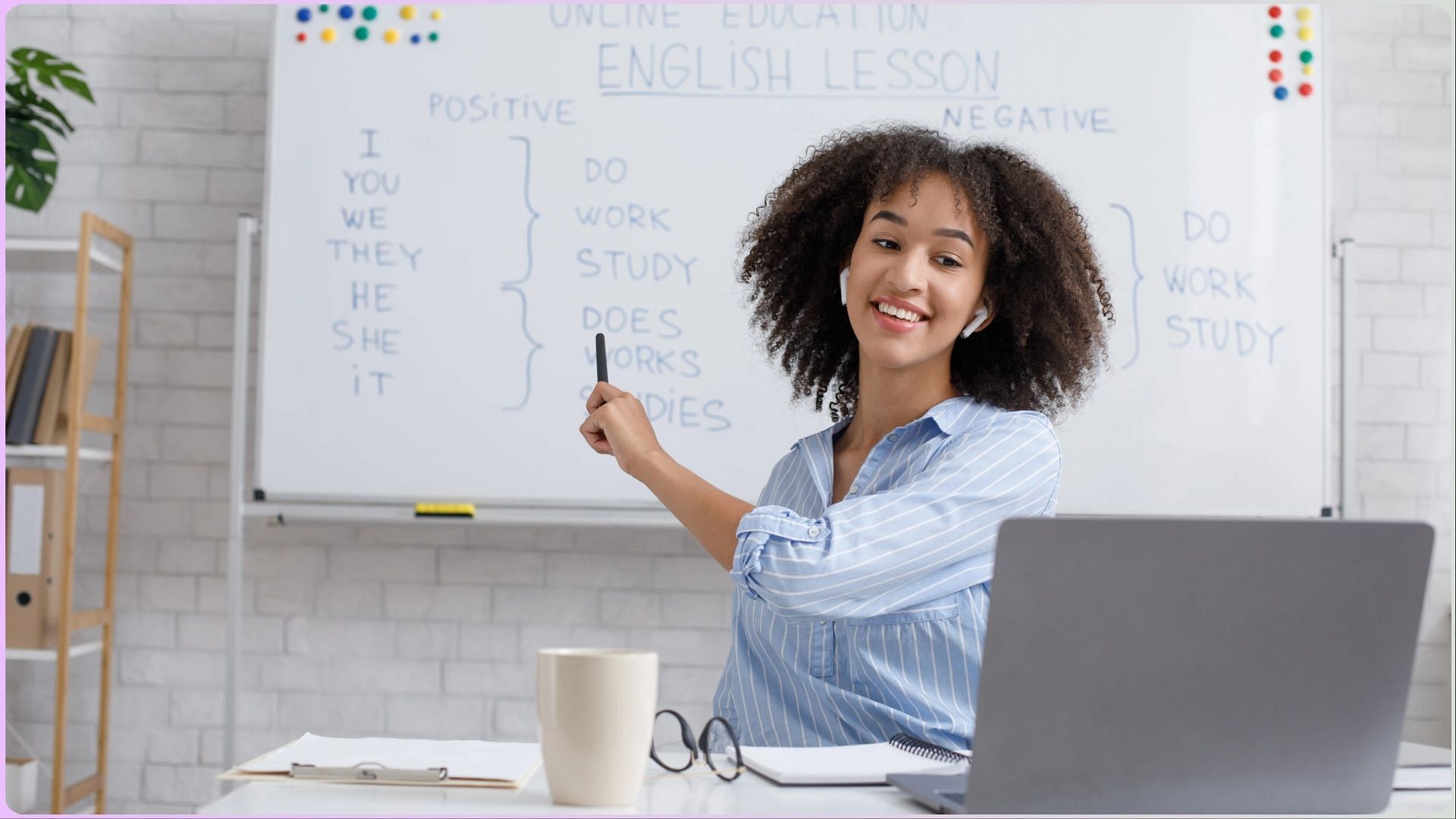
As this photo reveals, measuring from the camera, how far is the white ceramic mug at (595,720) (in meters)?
0.66

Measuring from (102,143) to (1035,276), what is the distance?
2.13 m

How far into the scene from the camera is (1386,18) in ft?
8.38

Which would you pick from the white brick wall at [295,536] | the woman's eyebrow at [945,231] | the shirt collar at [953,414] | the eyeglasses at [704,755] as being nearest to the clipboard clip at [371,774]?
the eyeglasses at [704,755]

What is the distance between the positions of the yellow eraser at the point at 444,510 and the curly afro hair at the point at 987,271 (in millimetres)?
938

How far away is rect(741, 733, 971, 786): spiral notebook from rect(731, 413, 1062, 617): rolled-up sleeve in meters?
0.12

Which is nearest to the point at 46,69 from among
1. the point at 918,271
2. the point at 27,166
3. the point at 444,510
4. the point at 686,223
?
the point at 27,166

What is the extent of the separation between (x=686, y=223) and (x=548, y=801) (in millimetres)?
1704

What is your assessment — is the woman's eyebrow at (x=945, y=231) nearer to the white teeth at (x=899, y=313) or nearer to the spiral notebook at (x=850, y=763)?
the white teeth at (x=899, y=313)

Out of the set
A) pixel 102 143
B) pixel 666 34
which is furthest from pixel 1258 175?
pixel 102 143

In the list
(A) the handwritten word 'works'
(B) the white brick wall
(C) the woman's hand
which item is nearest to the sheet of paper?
(C) the woman's hand

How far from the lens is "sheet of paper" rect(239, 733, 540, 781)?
29.3 inches

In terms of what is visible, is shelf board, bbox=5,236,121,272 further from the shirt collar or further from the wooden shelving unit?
the shirt collar

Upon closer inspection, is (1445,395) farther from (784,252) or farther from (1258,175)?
(784,252)

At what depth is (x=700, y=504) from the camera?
1007 mm
